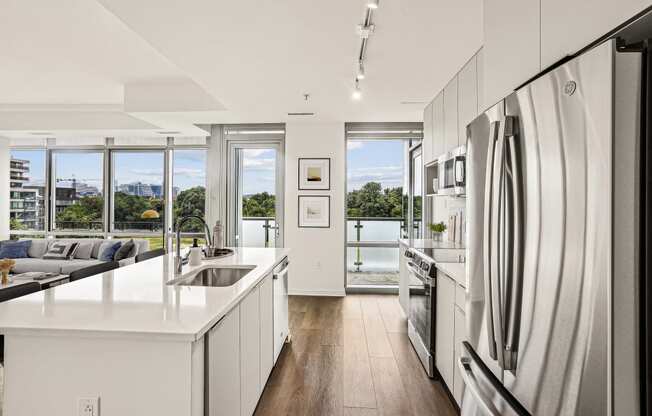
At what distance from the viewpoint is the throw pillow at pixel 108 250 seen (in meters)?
5.18

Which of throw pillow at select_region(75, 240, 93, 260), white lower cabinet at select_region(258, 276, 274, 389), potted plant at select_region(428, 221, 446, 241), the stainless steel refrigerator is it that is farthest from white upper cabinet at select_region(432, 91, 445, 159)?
throw pillow at select_region(75, 240, 93, 260)

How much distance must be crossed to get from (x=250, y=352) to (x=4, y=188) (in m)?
7.02

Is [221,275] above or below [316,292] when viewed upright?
above

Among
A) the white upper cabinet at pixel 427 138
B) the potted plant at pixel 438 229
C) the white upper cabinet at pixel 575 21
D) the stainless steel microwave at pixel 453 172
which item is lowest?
the potted plant at pixel 438 229

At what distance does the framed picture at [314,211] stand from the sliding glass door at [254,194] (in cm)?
46

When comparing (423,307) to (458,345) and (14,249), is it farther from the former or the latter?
(14,249)

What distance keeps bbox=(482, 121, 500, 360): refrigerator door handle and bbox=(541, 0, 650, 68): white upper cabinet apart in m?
0.29

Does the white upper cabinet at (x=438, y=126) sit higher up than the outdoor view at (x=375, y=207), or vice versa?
the white upper cabinet at (x=438, y=126)

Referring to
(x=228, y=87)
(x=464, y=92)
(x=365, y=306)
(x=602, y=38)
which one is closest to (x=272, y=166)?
(x=228, y=87)

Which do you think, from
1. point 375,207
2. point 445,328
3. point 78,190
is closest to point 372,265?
point 375,207

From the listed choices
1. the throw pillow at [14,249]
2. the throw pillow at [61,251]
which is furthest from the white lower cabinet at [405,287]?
the throw pillow at [14,249]

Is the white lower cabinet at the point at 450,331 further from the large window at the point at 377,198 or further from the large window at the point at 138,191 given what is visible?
the large window at the point at 138,191

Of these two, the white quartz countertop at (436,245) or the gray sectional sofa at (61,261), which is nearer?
the white quartz countertop at (436,245)

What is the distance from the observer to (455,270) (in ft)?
7.51
